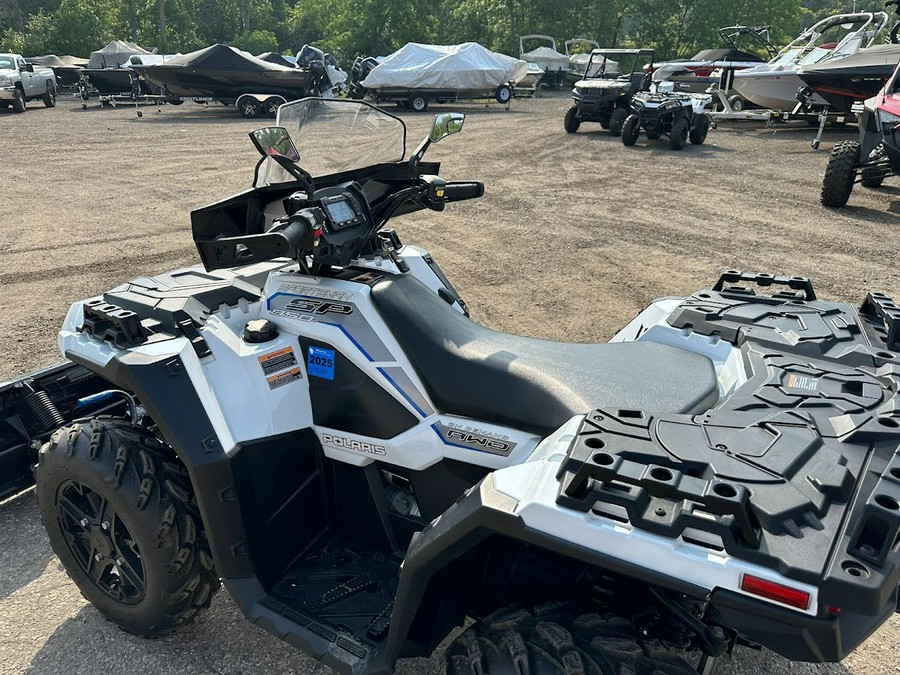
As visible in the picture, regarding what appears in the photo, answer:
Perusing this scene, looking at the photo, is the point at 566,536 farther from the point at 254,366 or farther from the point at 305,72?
the point at 305,72

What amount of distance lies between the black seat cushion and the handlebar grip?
576 millimetres

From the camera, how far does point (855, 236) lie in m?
8.15

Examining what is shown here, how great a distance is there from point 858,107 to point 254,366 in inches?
490

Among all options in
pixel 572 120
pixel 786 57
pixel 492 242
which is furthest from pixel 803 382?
pixel 786 57

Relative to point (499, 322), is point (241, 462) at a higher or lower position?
higher

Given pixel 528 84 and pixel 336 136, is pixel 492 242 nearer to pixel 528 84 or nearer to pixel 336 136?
pixel 336 136

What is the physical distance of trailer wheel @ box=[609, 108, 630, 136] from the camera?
643 inches

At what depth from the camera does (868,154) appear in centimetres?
936

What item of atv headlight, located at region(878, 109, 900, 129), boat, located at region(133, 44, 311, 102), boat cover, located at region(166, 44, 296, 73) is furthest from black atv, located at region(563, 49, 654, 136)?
boat cover, located at region(166, 44, 296, 73)

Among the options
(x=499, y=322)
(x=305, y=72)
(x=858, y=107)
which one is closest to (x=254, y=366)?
(x=499, y=322)

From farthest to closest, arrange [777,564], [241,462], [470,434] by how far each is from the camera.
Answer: [241,462] < [470,434] < [777,564]

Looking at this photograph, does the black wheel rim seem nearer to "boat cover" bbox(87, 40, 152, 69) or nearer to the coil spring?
the coil spring

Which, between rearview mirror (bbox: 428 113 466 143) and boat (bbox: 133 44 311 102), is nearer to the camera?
rearview mirror (bbox: 428 113 466 143)

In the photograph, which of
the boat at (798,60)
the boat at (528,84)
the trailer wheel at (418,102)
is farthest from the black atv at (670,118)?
the boat at (528,84)
